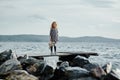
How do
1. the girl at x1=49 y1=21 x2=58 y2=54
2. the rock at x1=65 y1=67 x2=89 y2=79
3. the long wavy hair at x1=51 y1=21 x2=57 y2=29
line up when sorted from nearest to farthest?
the rock at x1=65 y1=67 x2=89 y2=79
the long wavy hair at x1=51 y1=21 x2=57 y2=29
the girl at x1=49 y1=21 x2=58 y2=54

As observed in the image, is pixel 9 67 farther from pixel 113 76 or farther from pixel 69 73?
pixel 113 76

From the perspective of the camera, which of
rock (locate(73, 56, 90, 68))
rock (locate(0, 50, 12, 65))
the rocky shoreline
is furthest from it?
rock (locate(73, 56, 90, 68))

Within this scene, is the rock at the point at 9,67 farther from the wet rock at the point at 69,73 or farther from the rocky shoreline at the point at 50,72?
the wet rock at the point at 69,73

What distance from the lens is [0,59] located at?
24719 millimetres

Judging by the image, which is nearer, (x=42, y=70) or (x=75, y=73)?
(x=75, y=73)

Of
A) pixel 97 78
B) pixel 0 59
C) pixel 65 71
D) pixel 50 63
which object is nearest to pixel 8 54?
pixel 0 59

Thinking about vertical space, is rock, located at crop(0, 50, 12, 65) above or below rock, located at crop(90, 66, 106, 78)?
above

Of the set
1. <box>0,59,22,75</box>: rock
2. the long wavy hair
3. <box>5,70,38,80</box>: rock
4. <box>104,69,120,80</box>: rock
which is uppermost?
the long wavy hair

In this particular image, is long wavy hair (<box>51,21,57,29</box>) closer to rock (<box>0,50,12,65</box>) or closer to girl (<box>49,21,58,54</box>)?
girl (<box>49,21,58,54</box>)

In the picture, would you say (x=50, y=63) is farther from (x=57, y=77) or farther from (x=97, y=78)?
(x=97, y=78)

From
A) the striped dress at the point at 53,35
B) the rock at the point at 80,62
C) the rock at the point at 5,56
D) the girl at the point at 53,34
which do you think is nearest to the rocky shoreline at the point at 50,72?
the rock at the point at 5,56

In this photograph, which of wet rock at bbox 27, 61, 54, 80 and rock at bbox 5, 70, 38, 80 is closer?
rock at bbox 5, 70, 38, 80

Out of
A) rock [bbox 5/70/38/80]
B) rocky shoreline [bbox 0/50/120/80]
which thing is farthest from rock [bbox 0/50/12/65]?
rock [bbox 5/70/38/80]

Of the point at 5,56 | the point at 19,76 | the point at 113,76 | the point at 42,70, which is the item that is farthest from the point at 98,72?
the point at 5,56
